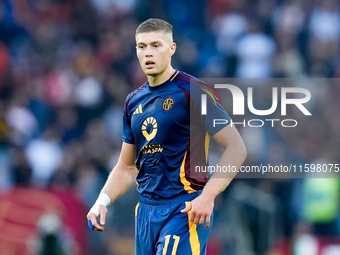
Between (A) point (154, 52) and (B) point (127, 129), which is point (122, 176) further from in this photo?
(A) point (154, 52)

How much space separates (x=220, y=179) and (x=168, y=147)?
0.58 metres

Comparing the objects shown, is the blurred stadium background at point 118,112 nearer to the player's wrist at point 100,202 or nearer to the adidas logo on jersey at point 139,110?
the player's wrist at point 100,202

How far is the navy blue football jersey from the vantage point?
5984mm

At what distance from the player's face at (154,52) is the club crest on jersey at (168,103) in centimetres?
23

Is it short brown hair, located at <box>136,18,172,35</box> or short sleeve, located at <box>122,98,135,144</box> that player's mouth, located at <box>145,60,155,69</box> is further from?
short sleeve, located at <box>122,98,135,144</box>

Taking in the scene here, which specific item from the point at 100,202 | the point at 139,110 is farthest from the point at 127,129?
the point at 100,202

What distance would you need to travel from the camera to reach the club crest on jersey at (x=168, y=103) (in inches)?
238

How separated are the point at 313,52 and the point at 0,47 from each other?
7.05 metres

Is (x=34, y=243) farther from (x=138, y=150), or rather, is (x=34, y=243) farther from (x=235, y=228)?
(x=138, y=150)

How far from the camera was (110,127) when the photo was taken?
15.0 meters

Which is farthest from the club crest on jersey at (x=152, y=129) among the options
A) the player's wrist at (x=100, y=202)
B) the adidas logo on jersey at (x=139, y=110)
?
the player's wrist at (x=100, y=202)

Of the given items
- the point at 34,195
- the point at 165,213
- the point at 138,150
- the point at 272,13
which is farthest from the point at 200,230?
the point at 272,13

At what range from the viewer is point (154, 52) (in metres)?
6.01

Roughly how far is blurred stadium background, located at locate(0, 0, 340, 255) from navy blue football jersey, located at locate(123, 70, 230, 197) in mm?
5076
